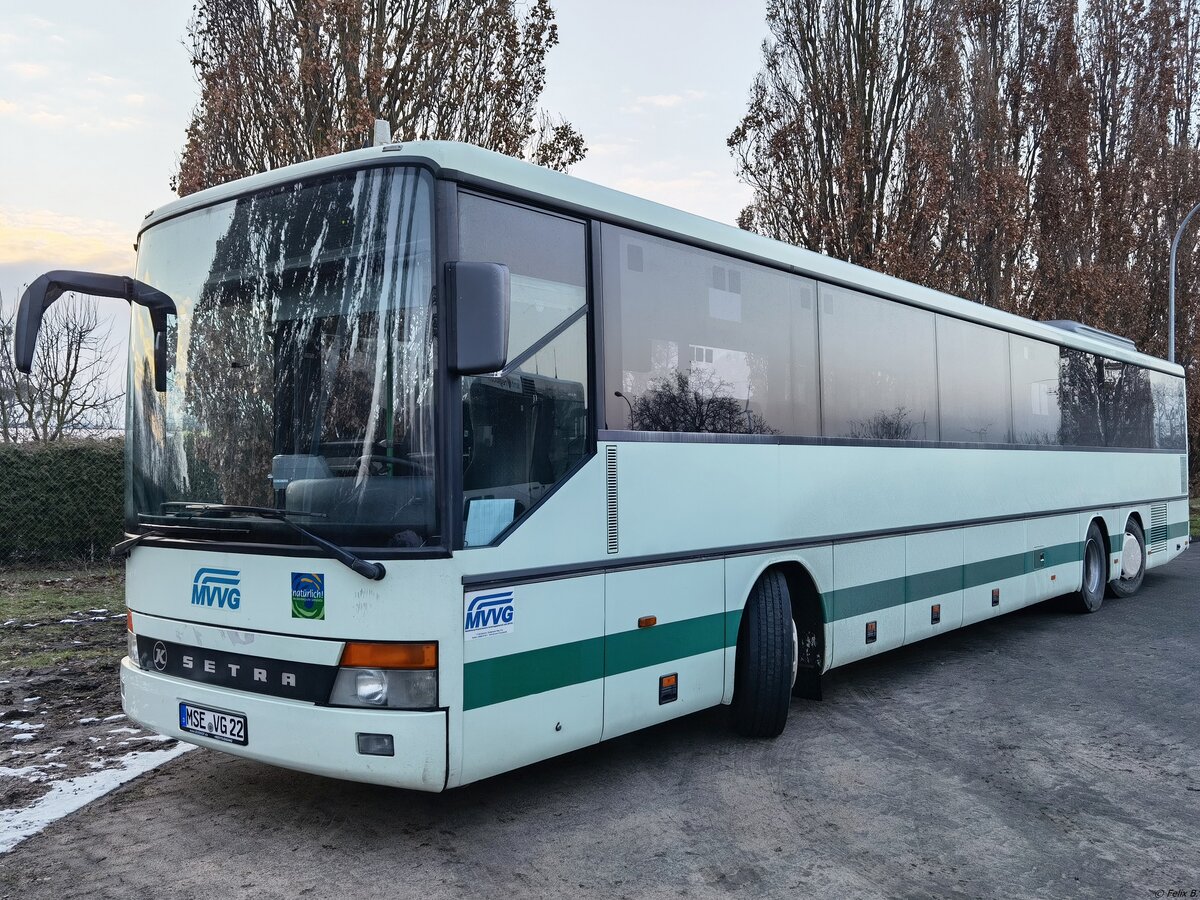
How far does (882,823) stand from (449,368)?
2995 millimetres

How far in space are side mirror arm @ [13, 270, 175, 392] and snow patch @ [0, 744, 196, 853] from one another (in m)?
2.10

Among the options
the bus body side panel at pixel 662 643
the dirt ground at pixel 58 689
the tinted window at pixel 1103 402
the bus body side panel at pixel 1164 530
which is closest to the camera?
the bus body side panel at pixel 662 643

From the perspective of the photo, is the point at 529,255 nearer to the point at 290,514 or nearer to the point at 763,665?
the point at 290,514

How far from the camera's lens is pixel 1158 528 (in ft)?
47.3

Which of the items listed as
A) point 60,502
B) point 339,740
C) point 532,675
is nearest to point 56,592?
point 60,502

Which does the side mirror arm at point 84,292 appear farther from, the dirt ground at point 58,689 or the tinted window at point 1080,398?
the tinted window at point 1080,398

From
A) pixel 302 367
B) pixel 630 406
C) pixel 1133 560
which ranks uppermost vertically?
pixel 302 367

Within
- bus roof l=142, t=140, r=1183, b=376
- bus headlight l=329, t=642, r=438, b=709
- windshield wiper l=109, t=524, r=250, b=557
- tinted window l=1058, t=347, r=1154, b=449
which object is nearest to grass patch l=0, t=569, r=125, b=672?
windshield wiper l=109, t=524, r=250, b=557

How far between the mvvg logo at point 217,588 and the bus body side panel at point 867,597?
4.08 meters

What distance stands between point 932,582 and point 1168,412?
335 inches

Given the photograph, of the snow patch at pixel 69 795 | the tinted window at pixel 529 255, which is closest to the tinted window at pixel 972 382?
the tinted window at pixel 529 255

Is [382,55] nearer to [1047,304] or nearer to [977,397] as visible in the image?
[977,397]

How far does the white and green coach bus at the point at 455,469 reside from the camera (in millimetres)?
4543

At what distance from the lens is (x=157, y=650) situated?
5.26 m
